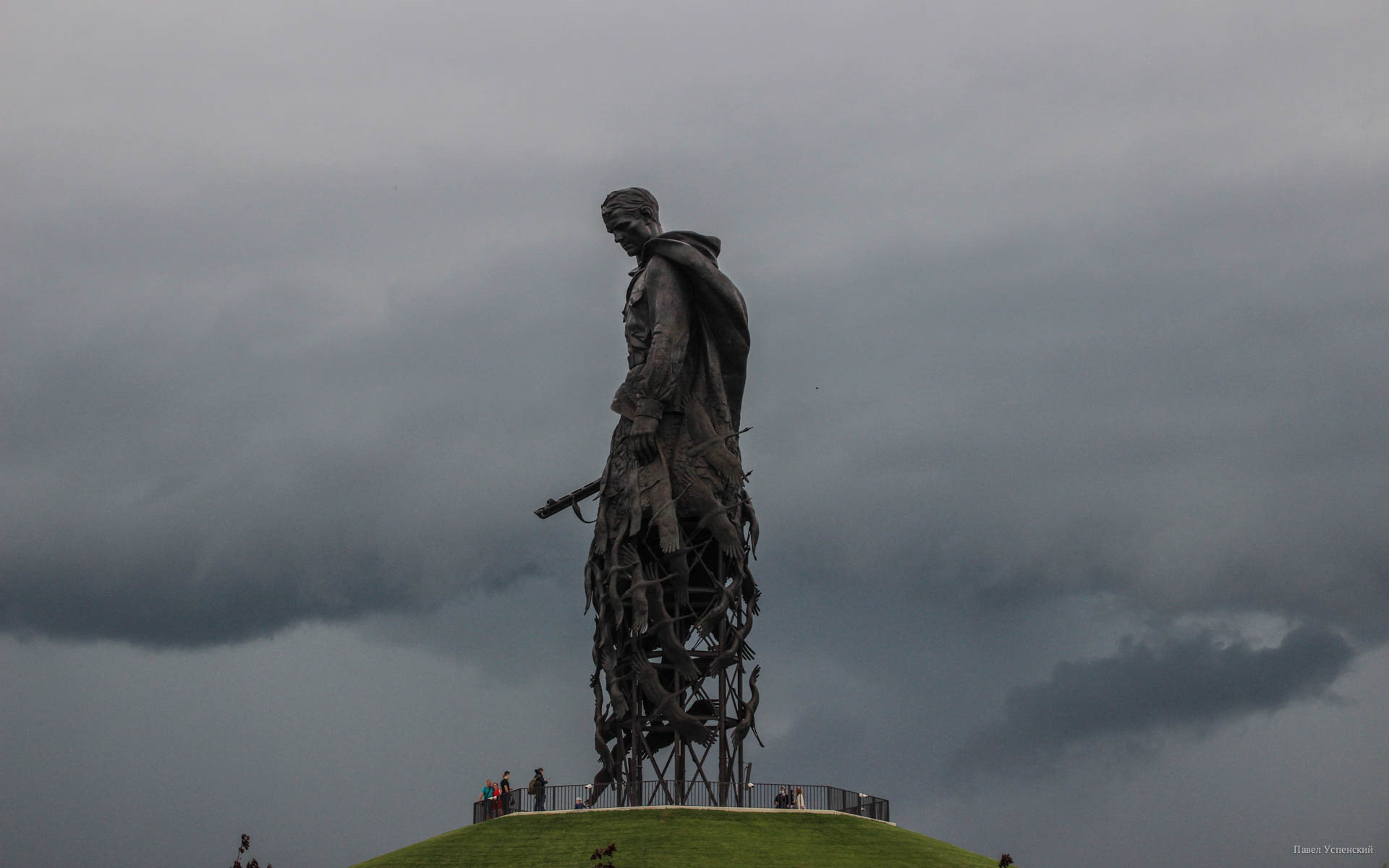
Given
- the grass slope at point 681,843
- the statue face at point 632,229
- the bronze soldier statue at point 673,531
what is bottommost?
the grass slope at point 681,843

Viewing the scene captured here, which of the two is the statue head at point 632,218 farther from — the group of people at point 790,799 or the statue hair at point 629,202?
the group of people at point 790,799

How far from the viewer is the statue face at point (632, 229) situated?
54781 mm

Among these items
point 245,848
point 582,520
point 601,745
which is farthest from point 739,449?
point 245,848

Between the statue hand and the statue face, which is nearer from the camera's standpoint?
the statue hand

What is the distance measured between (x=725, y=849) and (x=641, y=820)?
135 inches

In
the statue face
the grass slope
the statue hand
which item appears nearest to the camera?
the grass slope

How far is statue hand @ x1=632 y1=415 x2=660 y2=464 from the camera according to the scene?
52469 mm

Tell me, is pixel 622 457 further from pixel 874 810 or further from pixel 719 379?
pixel 874 810

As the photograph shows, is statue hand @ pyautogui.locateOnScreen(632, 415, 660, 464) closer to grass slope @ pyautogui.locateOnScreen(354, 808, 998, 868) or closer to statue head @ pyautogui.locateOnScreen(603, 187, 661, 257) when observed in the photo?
statue head @ pyautogui.locateOnScreen(603, 187, 661, 257)

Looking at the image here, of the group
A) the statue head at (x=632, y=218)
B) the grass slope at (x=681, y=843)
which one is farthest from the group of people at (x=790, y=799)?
the statue head at (x=632, y=218)

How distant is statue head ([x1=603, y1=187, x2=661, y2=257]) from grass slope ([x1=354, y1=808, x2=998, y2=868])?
60.7 feet

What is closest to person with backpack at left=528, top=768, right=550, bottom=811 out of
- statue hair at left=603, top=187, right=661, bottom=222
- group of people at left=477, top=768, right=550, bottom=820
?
group of people at left=477, top=768, right=550, bottom=820

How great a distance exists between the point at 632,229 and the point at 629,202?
92 centimetres

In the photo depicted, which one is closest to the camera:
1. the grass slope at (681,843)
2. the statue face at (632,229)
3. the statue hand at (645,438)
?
the grass slope at (681,843)
